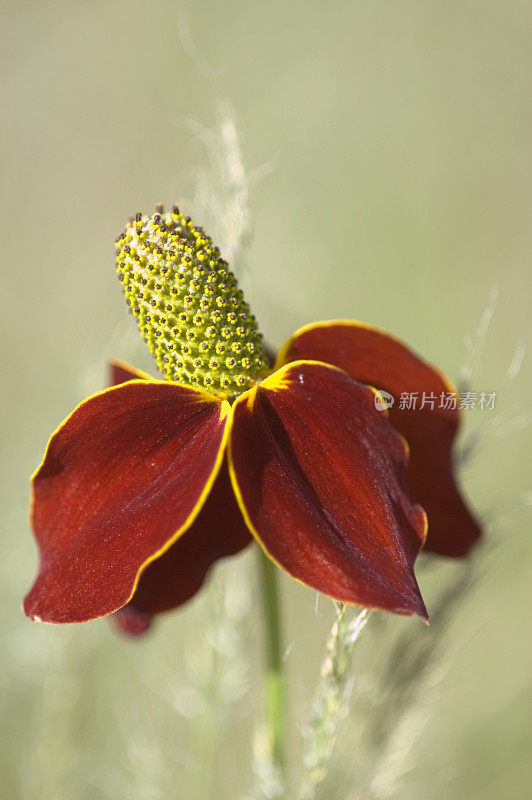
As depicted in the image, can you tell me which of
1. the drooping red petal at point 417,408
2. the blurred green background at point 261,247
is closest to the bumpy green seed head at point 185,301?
the drooping red petal at point 417,408

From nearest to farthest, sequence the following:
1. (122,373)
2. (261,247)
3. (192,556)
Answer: (192,556) < (122,373) < (261,247)

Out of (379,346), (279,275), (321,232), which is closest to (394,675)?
(379,346)

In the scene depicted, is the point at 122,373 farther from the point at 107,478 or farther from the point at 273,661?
the point at 273,661

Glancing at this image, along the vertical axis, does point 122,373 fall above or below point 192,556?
above

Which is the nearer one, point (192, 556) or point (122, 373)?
point (192, 556)

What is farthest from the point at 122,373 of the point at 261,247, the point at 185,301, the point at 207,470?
the point at 261,247

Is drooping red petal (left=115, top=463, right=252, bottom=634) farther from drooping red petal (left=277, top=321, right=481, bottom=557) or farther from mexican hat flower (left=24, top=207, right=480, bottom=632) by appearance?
drooping red petal (left=277, top=321, right=481, bottom=557)

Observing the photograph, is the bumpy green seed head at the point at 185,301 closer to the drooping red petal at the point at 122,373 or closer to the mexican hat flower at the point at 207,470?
the mexican hat flower at the point at 207,470
